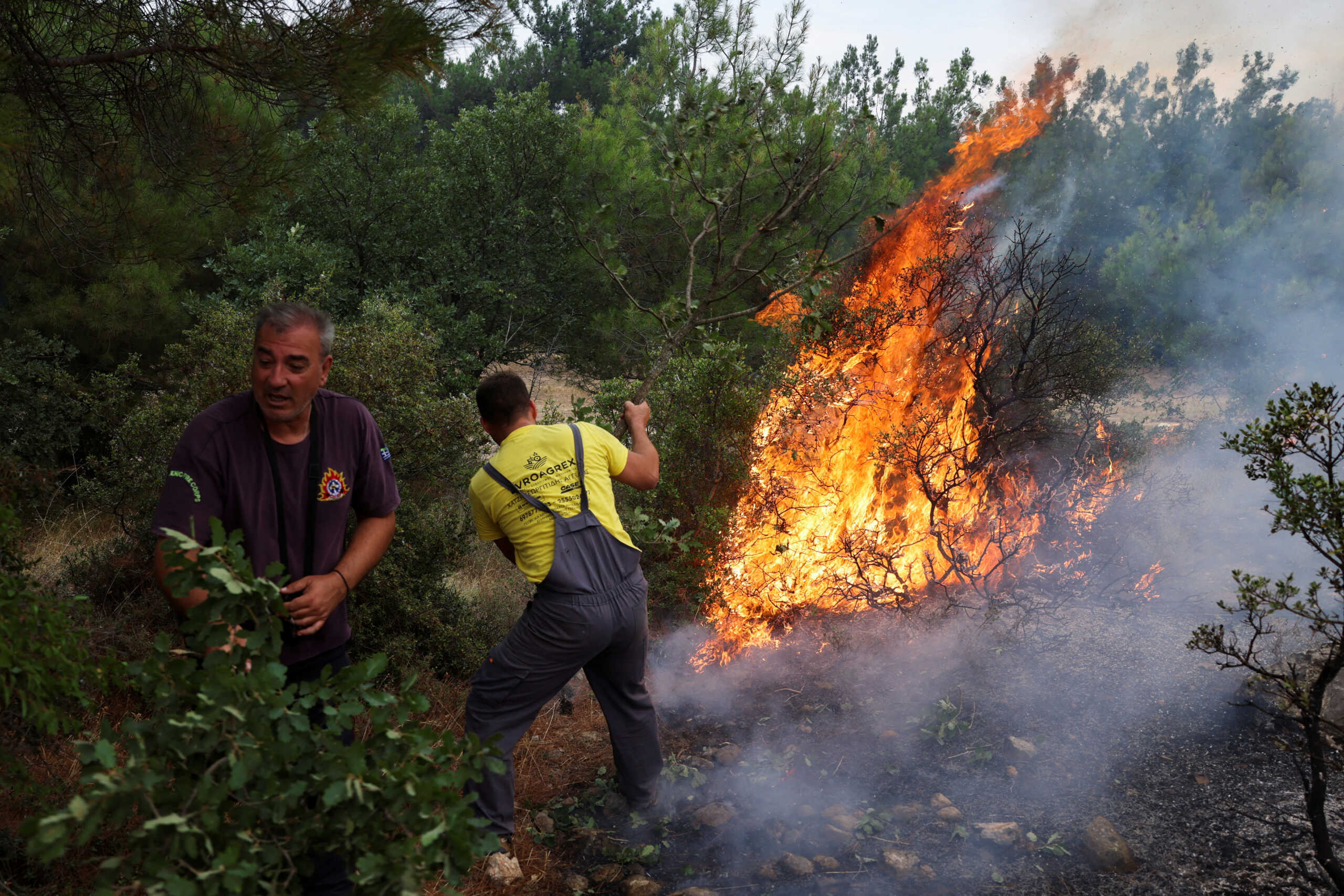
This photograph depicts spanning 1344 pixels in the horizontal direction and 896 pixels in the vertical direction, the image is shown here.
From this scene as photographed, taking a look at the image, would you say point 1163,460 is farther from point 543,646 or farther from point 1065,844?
point 543,646

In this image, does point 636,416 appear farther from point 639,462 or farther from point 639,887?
point 639,887

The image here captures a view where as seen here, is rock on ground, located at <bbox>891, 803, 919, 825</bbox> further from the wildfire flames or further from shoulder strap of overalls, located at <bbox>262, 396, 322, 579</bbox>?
shoulder strap of overalls, located at <bbox>262, 396, 322, 579</bbox>

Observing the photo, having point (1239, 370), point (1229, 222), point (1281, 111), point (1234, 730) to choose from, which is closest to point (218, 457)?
point (1234, 730)

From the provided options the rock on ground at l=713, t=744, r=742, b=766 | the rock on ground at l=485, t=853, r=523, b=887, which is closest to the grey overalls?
the rock on ground at l=485, t=853, r=523, b=887

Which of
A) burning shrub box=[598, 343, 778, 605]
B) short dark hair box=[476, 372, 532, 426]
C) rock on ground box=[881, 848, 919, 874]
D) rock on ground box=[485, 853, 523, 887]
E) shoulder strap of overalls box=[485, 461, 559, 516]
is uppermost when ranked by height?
burning shrub box=[598, 343, 778, 605]

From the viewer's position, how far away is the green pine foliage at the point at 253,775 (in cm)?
149

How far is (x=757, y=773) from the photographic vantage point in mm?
4371

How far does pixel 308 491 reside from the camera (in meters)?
2.66

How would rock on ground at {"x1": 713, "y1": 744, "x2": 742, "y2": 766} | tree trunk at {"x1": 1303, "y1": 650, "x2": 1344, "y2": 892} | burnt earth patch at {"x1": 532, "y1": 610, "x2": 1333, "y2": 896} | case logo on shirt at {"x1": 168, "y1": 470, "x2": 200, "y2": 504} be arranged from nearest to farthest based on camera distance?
case logo on shirt at {"x1": 168, "y1": 470, "x2": 200, "y2": 504} → tree trunk at {"x1": 1303, "y1": 650, "x2": 1344, "y2": 892} → burnt earth patch at {"x1": 532, "y1": 610, "x2": 1333, "y2": 896} → rock on ground at {"x1": 713, "y1": 744, "x2": 742, "y2": 766}

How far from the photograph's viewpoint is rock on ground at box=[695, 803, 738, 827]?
12.9 ft

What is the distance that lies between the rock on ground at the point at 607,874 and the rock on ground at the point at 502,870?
0.32m

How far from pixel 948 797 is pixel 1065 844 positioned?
0.59 metres

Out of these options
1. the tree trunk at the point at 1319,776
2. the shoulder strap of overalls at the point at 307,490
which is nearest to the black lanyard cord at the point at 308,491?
the shoulder strap of overalls at the point at 307,490

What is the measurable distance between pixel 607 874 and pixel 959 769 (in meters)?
2.00
